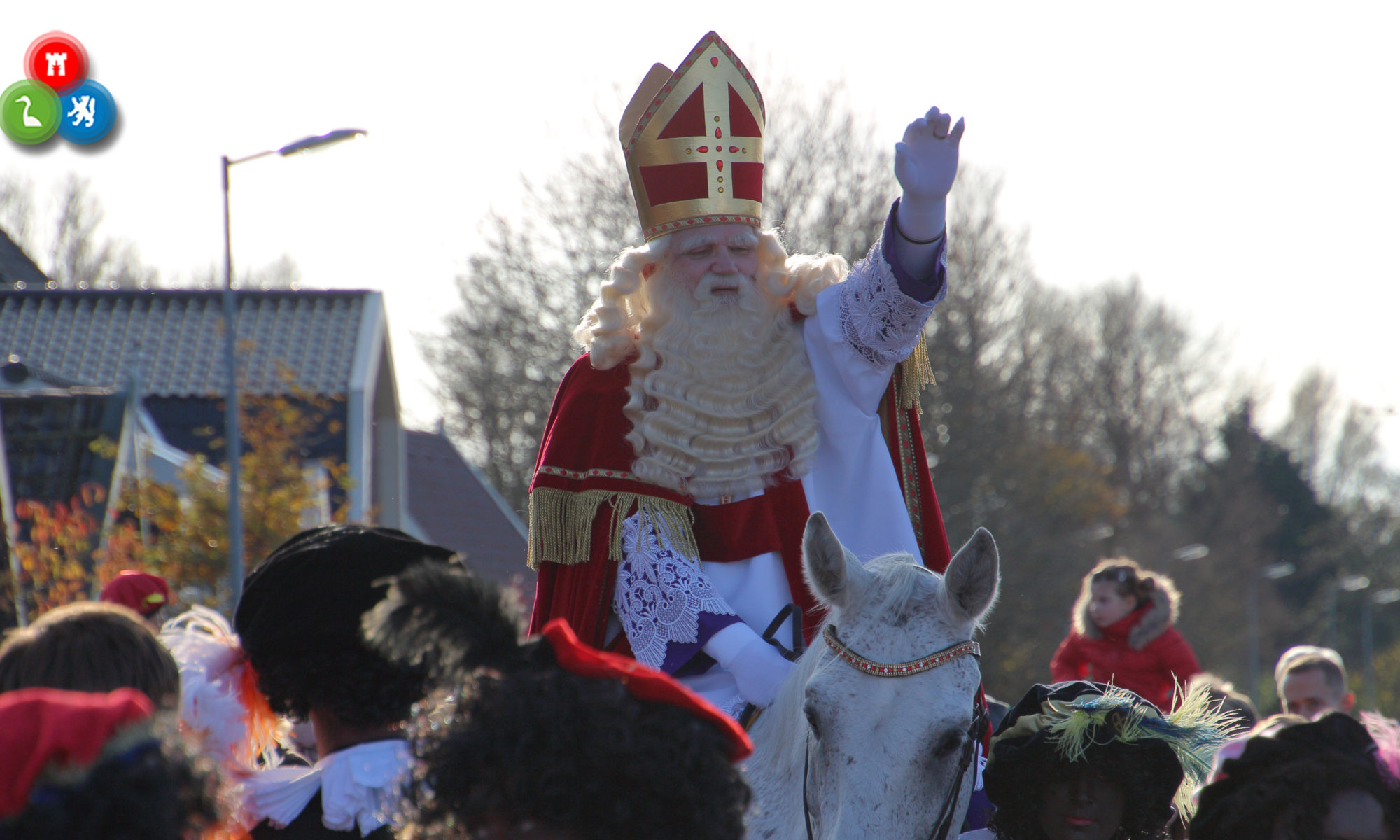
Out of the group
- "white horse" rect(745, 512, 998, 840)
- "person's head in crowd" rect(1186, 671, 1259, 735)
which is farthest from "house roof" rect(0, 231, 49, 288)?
"white horse" rect(745, 512, 998, 840)

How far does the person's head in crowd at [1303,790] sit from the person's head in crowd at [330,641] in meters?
1.53

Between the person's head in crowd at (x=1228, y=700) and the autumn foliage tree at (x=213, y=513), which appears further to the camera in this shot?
the autumn foliage tree at (x=213, y=513)

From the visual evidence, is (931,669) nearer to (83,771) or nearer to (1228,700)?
(83,771)

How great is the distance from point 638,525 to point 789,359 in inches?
28.4

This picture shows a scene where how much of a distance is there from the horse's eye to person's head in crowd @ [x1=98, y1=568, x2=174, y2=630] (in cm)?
388

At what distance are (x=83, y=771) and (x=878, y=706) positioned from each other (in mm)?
1905

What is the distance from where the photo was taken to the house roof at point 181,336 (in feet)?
61.9

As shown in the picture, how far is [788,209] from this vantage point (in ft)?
68.1

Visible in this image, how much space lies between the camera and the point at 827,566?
11.1 ft

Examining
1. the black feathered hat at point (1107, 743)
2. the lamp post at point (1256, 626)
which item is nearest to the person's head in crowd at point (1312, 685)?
the black feathered hat at point (1107, 743)

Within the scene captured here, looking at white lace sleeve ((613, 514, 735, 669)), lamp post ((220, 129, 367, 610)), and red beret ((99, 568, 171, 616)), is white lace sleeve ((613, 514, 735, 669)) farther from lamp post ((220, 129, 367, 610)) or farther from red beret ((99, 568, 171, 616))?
lamp post ((220, 129, 367, 610))

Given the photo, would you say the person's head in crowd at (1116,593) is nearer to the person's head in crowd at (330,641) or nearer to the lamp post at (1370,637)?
the person's head in crowd at (330,641)

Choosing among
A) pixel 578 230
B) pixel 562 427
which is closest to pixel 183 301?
pixel 578 230

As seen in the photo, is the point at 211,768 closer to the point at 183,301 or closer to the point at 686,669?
the point at 686,669
